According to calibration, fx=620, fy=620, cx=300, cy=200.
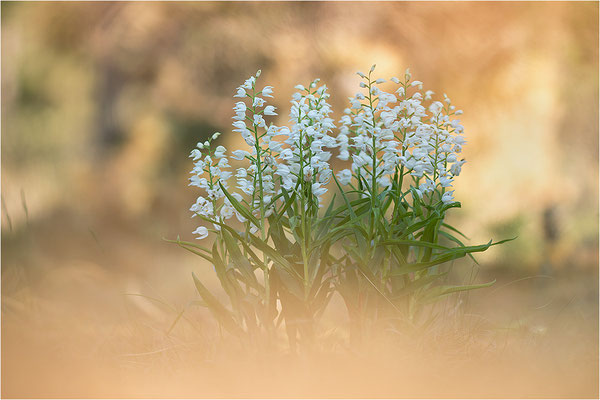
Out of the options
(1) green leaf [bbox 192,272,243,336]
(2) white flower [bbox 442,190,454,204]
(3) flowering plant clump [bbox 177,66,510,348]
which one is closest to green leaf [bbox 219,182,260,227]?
(3) flowering plant clump [bbox 177,66,510,348]

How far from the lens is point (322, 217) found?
5.51 ft

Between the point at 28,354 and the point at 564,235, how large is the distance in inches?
77.9

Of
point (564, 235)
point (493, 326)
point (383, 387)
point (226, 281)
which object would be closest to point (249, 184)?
point (226, 281)

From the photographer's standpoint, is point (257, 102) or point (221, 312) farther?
point (221, 312)

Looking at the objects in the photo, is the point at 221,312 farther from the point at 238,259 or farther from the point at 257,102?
the point at 257,102

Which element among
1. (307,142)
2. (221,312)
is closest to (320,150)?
(307,142)

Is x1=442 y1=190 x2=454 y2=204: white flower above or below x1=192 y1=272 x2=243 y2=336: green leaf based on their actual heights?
above

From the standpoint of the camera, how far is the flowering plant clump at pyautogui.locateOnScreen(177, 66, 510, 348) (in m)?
1.60

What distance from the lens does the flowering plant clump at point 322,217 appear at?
62.9 inches

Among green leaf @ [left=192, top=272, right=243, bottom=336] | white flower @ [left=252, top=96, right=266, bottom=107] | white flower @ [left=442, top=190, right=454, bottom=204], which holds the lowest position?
green leaf @ [left=192, top=272, right=243, bottom=336]

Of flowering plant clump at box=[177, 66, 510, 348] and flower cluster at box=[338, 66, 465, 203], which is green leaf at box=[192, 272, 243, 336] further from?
flower cluster at box=[338, 66, 465, 203]

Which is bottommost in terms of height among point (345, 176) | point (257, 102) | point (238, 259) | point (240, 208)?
point (238, 259)

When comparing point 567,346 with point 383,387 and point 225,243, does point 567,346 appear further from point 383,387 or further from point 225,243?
point 225,243

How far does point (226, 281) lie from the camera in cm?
167
